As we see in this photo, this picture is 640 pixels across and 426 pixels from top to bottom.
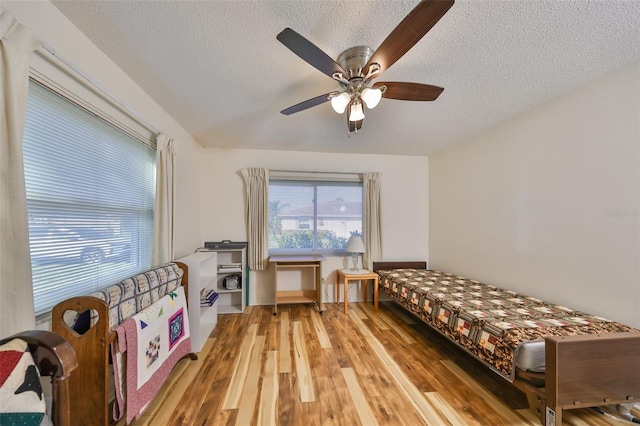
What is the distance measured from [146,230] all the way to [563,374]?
302cm

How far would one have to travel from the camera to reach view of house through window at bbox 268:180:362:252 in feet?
11.8

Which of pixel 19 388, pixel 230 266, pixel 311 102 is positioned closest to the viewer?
pixel 19 388

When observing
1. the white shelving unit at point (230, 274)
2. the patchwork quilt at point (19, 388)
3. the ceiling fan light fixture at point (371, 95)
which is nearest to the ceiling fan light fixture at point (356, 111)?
the ceiling fan light fixture at point (371, 95)

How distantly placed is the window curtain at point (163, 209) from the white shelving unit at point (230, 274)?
0.94 m

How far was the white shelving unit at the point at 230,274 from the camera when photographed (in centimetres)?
312

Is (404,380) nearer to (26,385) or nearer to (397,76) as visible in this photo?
(26,385)

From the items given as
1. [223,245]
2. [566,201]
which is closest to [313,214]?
[223,245]

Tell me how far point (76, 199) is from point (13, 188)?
45cm

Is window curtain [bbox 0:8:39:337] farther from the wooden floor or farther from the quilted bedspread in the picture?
the quilted bedspread

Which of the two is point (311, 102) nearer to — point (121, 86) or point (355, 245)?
point (121, 86)

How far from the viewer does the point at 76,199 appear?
4.50ft

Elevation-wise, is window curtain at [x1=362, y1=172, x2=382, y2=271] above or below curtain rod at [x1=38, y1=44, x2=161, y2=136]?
below

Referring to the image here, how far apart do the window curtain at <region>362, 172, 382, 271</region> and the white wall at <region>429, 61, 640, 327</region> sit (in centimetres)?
116

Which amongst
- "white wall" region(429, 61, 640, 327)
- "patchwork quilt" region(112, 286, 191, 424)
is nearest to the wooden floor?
"patchwork quilt" region(112, 286, 191, 424)
